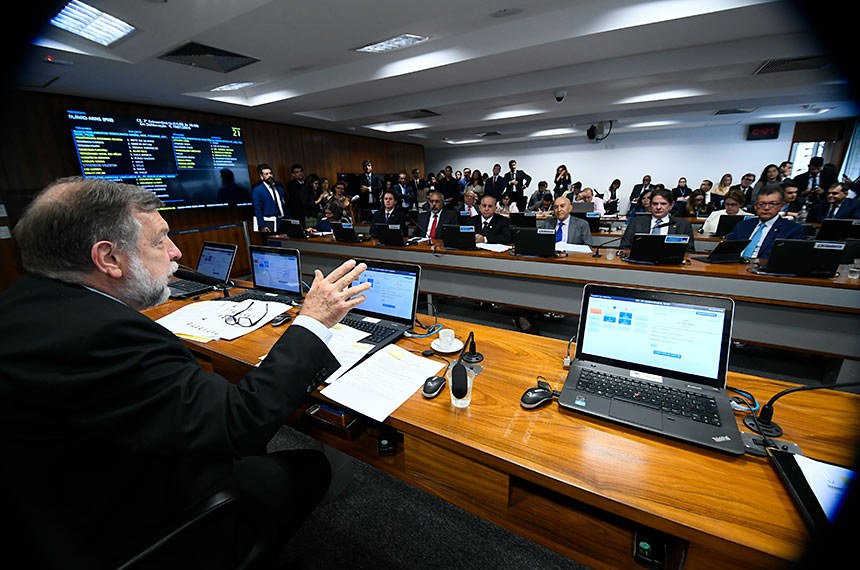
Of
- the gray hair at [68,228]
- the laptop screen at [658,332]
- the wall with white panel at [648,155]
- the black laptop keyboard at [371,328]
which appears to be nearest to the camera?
the gray hair at [68,228]

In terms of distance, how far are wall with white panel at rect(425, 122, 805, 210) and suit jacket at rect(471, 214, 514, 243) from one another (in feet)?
24.8

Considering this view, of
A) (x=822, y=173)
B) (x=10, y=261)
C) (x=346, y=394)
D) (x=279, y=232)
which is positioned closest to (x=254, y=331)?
(x=346, y=394)

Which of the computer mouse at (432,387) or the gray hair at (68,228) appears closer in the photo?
the gray hair at (68,228)

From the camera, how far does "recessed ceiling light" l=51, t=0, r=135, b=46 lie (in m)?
2.46

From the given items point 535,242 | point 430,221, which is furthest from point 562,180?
point 535,242

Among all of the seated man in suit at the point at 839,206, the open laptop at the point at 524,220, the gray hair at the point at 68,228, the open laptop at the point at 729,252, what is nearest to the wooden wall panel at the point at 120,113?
the open laptop at the point at 524,220

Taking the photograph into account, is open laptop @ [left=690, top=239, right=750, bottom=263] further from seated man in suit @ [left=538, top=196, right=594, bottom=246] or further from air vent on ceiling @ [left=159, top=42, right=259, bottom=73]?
air vent on ceiling @ [left=159, top=42, right=259, bottom=73]

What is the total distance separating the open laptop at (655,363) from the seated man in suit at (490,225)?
2.82 metres

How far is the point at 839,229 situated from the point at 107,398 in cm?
507

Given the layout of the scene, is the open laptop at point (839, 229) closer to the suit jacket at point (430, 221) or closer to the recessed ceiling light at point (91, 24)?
the suit jacket at point (430, 221)

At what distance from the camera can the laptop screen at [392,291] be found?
154 centimetres

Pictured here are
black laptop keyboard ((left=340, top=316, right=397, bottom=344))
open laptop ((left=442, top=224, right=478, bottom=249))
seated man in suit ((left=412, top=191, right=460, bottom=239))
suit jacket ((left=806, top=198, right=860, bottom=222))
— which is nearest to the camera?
black laptop keyboard ((left=340, top=316, right=397, bottom=344))

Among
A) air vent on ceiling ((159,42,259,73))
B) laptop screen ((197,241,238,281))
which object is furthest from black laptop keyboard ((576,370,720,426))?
air vent on ceiling ((159,42,259,73))

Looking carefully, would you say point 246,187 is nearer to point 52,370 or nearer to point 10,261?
point 10,261
